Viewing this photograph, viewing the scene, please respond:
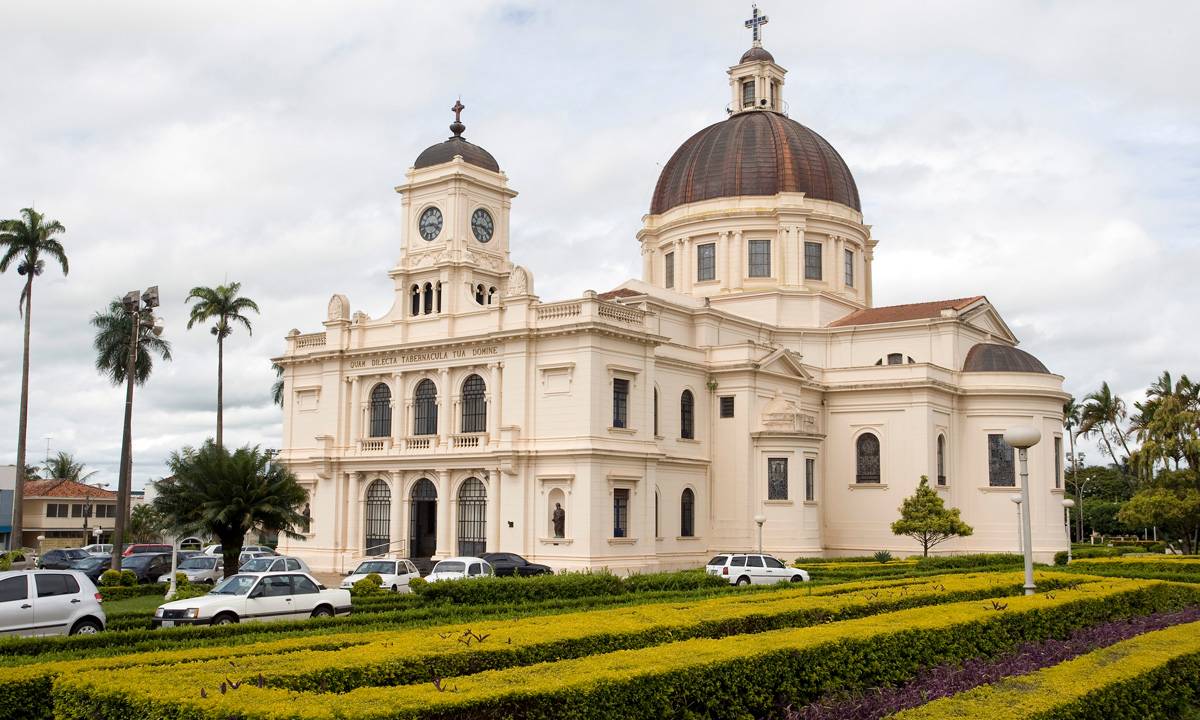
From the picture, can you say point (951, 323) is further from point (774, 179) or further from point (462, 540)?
point (462, 540)

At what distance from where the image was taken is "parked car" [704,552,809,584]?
124 feet

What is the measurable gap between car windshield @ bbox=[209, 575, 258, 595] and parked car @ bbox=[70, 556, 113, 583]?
53.2 ft

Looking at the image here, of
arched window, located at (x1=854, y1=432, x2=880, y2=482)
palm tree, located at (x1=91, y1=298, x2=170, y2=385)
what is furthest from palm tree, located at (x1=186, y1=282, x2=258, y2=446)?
arched window, located at (x1=854, y1=432, x2=880, y2=482)

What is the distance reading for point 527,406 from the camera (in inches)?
1789

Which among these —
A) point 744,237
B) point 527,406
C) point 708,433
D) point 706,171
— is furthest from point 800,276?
point 527,406

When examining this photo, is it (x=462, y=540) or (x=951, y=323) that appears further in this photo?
(x=951, y=323)

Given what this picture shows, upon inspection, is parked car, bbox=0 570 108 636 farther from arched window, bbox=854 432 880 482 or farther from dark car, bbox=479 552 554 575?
arched window, bbox=854 432 880 482

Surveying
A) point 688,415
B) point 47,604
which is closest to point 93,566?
point 47,604

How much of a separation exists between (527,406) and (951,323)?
23448mm

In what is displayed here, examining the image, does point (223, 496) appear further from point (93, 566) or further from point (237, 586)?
point (237, 586)

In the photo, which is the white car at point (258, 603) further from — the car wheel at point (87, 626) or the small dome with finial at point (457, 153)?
the small dome with finial at point (457, 153)

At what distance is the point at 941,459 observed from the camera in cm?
5481

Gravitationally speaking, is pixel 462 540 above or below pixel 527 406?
below

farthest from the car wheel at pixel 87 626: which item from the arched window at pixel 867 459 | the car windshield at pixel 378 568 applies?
the arched window at pixel 867 459
